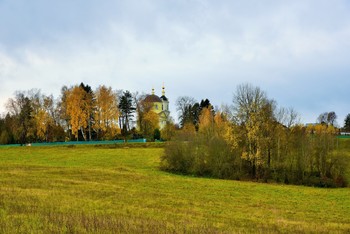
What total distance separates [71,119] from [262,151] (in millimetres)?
54868

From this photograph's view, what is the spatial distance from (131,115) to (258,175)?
7009 centimetres

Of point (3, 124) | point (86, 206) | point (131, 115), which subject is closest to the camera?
point (86, 206)

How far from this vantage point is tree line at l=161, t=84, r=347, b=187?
145ft

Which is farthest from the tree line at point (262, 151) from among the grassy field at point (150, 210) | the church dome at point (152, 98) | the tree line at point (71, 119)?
the church dome at point (152, 98)

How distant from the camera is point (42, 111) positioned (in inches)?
3543

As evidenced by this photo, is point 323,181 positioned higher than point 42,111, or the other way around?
point 42,111

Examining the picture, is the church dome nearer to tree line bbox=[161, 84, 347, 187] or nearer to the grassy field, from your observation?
tree line bbox=[161, 84, 347, 187]

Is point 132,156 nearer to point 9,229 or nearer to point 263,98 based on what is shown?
point 263,98

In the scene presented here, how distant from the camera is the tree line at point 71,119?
8676cm

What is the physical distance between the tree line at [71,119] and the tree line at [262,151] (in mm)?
44016

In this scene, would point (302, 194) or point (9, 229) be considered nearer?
point (9, 229)

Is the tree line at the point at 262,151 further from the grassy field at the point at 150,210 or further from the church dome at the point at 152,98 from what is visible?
the church dome at the point at 152,98

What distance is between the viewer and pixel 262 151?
44.5 meters

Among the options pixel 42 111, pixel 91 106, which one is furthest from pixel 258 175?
pixel 42 111
